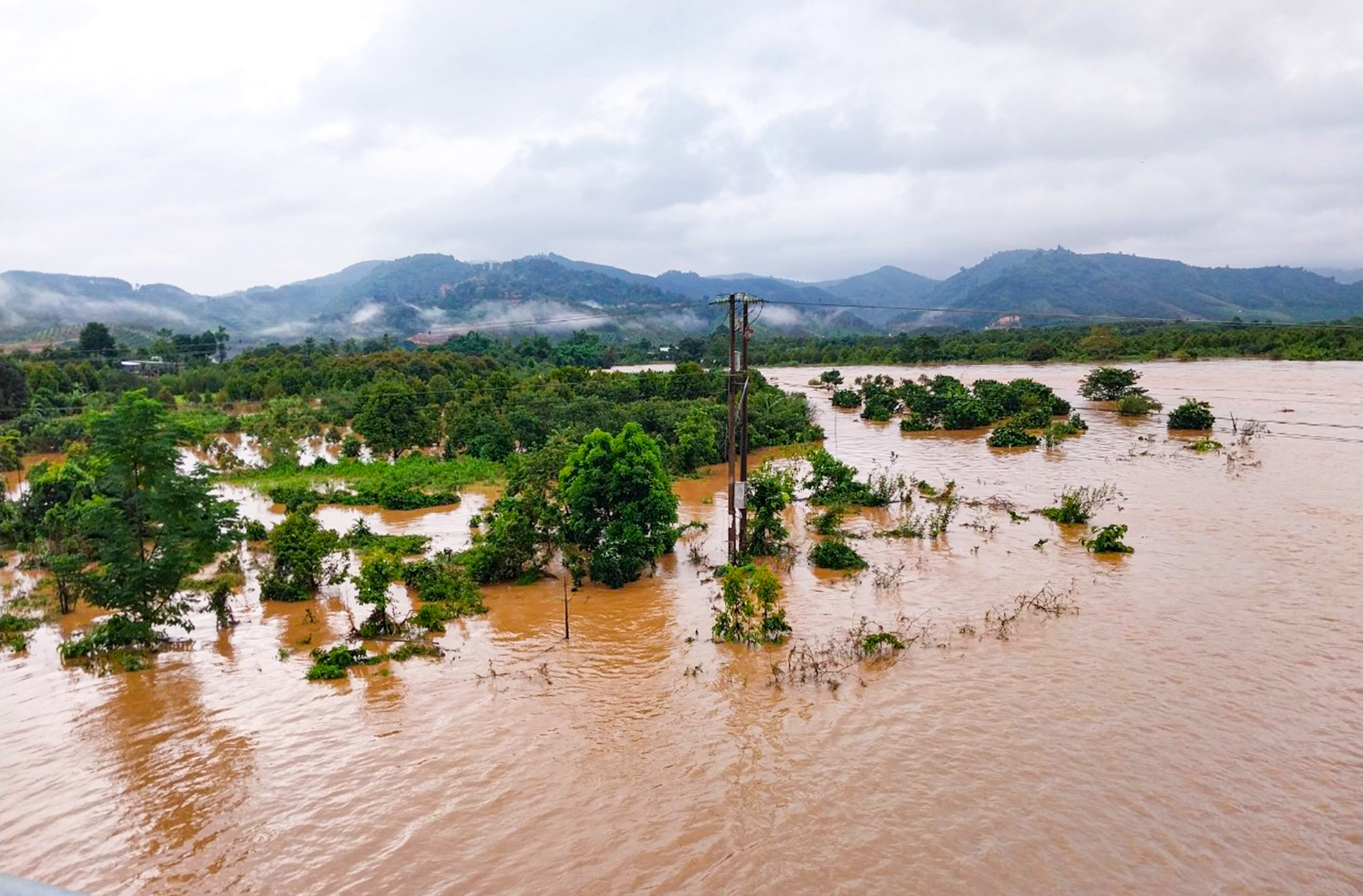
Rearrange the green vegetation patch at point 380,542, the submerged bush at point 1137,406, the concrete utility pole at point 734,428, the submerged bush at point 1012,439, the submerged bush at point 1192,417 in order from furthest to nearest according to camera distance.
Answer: the submerged bush at point 1137,406 < the submerged bush at point 1192,417 < the submerged bush at point 1012,439 < the green vegetation patch at point 380,542 < the concrete utility pole at point 734,428

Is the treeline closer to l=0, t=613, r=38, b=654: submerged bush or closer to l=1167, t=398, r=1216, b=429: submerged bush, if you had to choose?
l=1167, t=398, r=1216, b=429: submerged bush

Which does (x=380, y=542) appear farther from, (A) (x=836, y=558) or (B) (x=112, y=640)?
(A) (x=836, y=558)

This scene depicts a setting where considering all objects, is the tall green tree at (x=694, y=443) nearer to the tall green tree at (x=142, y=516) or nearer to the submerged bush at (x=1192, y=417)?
the tall green tree at (x=142, y=516)

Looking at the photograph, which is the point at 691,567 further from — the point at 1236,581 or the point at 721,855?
the point at 1236,581

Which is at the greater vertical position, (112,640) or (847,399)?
(847,399)

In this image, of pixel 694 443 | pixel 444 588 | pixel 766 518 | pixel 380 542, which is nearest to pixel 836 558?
pixel 766 518

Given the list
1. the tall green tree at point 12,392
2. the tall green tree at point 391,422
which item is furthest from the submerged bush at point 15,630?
the tall green tree at point 12,392
